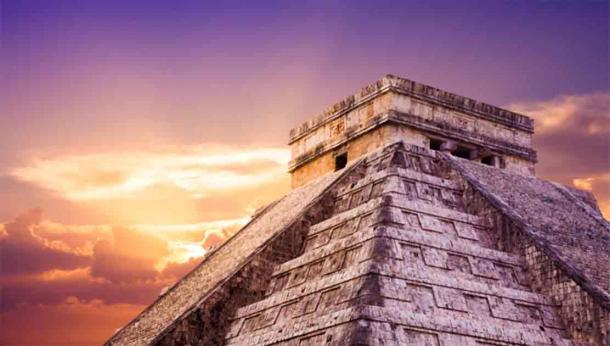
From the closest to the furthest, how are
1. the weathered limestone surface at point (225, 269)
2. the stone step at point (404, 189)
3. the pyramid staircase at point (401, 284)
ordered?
the pyramid staircase at point (401, 284) < the weathered limestone surface at point (225, 269) < the stone step at point (404, 189)

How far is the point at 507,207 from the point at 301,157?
21.1ft

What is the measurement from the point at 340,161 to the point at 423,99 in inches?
90.4

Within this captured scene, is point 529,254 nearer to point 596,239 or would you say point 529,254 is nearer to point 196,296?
point 596,239

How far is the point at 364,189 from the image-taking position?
48.2ft

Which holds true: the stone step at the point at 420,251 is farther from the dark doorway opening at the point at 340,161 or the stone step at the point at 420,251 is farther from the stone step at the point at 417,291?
the dark doorway opening at the point at 340,161

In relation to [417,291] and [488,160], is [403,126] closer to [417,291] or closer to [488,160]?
[488,160]

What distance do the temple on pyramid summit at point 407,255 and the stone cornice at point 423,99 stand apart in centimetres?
4

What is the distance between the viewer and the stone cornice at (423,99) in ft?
56.2

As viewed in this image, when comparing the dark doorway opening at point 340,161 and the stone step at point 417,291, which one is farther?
the dark doorway opening at point 340,161

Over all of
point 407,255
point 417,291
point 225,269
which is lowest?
point 417,291

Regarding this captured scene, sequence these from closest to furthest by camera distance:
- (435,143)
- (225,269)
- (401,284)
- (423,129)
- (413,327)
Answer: (413,327) → (401,284) → (225,269) → (423,129) → (435,143)

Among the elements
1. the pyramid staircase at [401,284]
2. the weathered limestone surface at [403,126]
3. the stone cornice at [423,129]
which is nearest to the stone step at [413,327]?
the pyramid staircase at [401,284]

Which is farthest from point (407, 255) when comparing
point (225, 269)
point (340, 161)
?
point (340, 161)

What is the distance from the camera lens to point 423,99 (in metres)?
17.4
